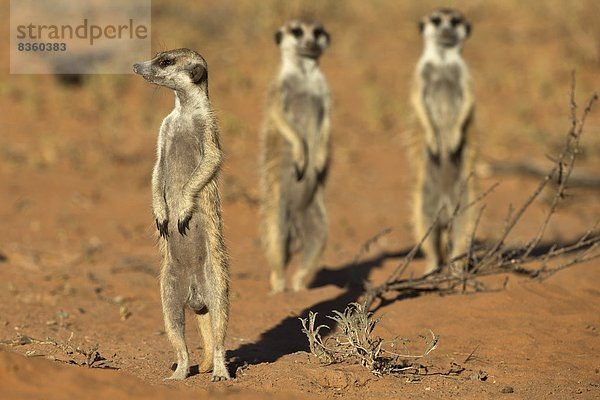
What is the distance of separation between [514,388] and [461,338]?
0.93m

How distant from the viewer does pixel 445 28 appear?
7.63m

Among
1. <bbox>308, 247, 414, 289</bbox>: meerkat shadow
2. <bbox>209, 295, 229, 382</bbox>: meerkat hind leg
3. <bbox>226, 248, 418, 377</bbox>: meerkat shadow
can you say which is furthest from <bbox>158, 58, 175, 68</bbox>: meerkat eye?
<bbox>308, 247, 414, 289</bbox>: meerkat shadow

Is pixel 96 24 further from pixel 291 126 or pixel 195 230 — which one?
pixel 195 230

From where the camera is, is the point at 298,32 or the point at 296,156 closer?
the point at 296,156

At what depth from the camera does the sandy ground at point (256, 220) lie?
15.0ft

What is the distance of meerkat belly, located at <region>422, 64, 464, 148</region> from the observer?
7688 mm

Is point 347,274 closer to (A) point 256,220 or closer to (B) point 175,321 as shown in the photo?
(A) point 256,220

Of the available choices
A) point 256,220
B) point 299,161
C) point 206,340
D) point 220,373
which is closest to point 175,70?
point 206,340

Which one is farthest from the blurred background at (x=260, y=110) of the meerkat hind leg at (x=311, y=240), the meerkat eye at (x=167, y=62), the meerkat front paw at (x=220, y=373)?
the meerkat front paw at (x=220, y=373)

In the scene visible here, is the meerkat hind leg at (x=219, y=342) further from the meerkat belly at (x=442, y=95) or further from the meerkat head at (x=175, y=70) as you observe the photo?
the meerkat belly at (x=442, y=95)

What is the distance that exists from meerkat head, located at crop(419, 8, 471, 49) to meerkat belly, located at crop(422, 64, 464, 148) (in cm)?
20

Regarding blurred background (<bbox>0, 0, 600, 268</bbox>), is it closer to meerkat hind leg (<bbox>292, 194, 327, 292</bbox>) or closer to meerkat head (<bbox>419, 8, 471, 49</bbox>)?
meerkat head (<bbox>419, 8, 471, 49</bbox>)

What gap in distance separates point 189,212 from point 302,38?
3.13 m

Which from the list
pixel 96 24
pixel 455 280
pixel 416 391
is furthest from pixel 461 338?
pixel 96 24
